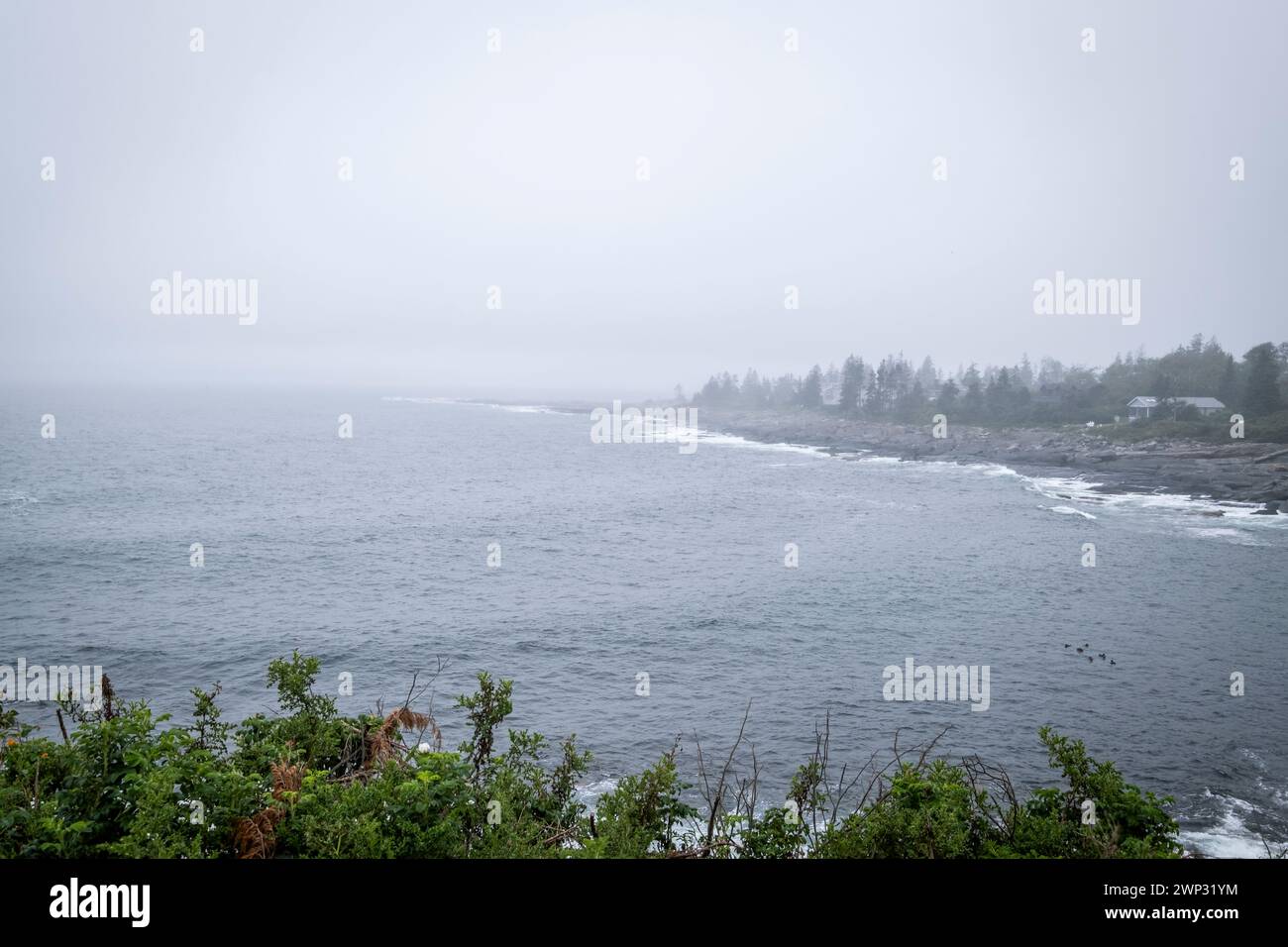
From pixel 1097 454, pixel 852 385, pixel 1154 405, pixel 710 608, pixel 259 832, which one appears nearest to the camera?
pixel 259 832

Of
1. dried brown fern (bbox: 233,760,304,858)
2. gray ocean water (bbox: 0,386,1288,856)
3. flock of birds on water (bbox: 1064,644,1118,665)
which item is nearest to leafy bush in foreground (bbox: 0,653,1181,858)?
dried brown fern (bbox: 233,760,304,858)

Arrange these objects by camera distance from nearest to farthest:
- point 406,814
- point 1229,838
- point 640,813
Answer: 1. point 406,814
2. point 640,813
3. point 1229,838

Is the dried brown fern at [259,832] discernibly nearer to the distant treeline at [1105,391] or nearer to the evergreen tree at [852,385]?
the distant treeline at [1105,391]

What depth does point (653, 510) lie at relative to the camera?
69.6 metres

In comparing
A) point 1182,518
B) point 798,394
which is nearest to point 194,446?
point 1182,518

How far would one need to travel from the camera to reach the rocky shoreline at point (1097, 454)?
69.1 m

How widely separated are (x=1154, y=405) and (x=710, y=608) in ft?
334

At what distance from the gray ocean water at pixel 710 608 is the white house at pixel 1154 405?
42412mm

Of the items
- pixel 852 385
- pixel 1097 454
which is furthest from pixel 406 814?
pixel 852 385

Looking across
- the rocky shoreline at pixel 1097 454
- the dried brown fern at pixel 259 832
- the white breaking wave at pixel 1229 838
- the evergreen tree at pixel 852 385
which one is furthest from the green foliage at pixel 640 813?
the evergreen tree at pixel 852 385

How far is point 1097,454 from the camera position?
89375 millimetres

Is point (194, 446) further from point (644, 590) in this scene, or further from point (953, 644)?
point (953, 644)

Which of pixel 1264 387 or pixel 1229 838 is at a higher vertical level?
pixel 1264 387

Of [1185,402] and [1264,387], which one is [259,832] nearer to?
[1264,387]
